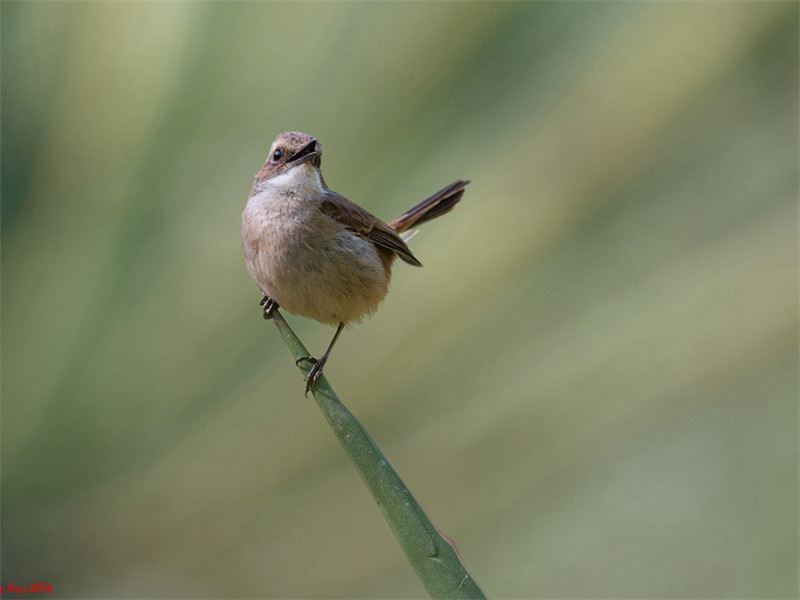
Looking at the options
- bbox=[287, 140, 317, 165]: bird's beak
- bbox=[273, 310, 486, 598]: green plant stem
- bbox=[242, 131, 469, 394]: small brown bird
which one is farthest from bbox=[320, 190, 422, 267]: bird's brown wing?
bbox=[273, 310, 486, 598]: green plant stem

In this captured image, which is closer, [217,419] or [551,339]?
[217,419]

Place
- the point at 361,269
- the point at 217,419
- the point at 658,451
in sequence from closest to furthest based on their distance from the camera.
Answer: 1. the point at 361,269
2. the point at 217,419
3. the point at 658,451

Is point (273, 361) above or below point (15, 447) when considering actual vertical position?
below

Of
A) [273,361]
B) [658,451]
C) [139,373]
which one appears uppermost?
[139,373]

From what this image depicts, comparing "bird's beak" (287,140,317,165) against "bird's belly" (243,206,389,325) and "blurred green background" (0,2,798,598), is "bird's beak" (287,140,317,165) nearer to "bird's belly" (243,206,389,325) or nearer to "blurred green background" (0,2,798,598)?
"bird's belly" (243,206,389,325)

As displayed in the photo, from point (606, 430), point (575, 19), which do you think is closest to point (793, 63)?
point (575, 19)

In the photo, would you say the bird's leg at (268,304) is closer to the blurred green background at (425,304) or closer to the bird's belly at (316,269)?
the bird's belly at (316,269)

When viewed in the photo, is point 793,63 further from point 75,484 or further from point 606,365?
point 75,484

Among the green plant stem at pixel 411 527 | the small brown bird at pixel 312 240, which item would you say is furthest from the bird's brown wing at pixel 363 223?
the green plant stem at pixel 411 527
